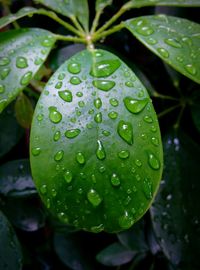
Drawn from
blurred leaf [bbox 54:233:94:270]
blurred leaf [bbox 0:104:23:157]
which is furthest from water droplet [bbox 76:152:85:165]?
blurred leaf [bbox 54:233:94:270]

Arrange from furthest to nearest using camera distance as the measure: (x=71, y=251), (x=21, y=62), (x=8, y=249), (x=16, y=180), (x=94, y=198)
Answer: (x=71, y=251), (x=16, y=180), (x=8, y=249), (x=21, y=62), (x=94, y=198)

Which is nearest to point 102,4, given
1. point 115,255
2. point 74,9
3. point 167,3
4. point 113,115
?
point 74,9

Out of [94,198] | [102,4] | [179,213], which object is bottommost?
[179,213]

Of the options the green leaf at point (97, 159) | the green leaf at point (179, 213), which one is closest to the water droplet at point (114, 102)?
the green leaf at point (97, 159)

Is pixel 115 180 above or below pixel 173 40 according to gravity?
below

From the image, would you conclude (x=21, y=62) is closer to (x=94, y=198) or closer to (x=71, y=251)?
(x=94, y=198)

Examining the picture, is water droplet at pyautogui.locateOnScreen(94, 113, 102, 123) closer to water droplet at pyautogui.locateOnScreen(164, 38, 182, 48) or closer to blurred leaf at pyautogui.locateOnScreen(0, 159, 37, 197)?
water droplet at pyautogui.locateOnScreen(164, 38, 182, 48)
